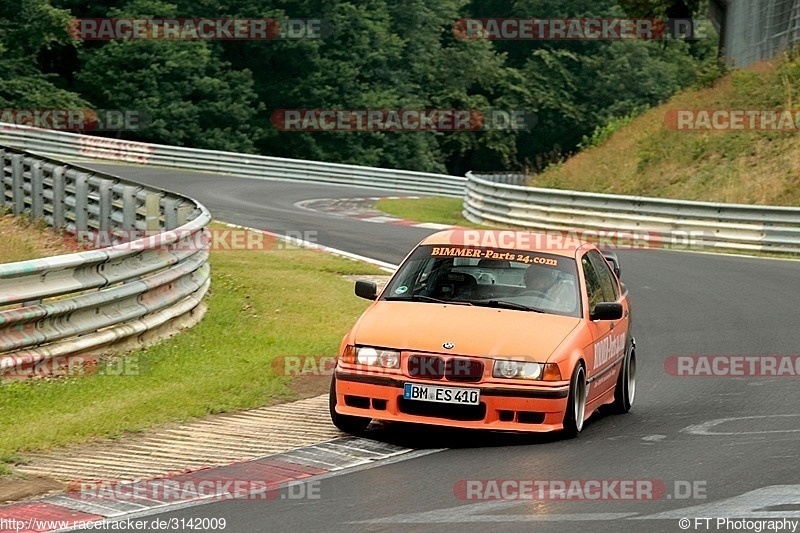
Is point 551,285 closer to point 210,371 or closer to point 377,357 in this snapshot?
point 377,357

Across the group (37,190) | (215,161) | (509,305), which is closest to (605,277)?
(509,305)

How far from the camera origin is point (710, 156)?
3272 cm

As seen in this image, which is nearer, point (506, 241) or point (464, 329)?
point (464, 329)

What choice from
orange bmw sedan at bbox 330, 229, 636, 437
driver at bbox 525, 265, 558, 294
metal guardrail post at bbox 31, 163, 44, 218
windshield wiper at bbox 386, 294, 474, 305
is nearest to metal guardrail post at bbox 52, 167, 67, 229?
metal guardrail post at bbox 31, 163, 44, 218

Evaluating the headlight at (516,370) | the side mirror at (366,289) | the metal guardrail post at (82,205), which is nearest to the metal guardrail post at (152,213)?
the metal guardrail post at (82,205)

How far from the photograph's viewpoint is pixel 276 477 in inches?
322

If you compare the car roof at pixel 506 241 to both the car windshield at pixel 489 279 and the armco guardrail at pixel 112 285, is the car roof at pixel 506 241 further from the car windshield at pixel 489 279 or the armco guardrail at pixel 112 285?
the armco guardrail at pixel 112 285

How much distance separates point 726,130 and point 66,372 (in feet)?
83.6

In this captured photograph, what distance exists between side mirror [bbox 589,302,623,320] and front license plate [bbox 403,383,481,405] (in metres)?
1.41

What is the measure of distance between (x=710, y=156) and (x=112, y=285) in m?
22.7

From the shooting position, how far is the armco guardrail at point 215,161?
1741 inches

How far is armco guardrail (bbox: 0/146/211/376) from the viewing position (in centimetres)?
1048

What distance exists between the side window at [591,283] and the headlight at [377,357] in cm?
183

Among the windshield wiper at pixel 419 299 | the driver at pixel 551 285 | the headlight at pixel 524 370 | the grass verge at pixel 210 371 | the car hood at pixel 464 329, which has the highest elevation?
the driver at pixel 551 285
